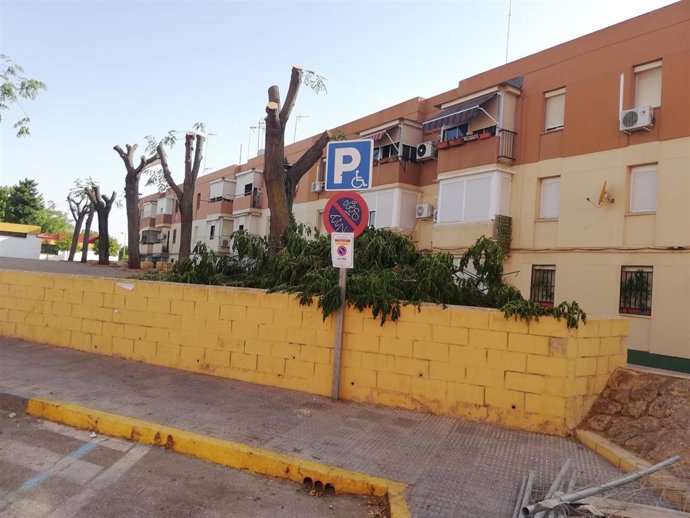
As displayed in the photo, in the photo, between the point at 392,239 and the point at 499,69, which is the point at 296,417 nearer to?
the point at 392,239

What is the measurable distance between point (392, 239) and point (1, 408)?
5520 millimetres

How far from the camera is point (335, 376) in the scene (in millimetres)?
6199

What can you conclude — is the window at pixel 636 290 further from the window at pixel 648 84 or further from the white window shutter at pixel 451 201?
the white window shutter at pixel 451 201

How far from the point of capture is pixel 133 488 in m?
3.92

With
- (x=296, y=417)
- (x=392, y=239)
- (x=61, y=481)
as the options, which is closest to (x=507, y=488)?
(x=296, y=417)

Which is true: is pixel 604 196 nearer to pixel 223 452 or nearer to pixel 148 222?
pixel 223 452

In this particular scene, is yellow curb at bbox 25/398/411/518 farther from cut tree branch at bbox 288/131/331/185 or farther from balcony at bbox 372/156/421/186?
balcony at bbox 372/156/421/186

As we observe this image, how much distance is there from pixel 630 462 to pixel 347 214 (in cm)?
376

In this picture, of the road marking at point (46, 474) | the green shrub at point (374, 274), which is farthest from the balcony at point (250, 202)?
the road marking at point (46, 474)

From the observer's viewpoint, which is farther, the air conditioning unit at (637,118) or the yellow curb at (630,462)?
the air conditioning unit at (637,118)

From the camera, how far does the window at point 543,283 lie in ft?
51.1

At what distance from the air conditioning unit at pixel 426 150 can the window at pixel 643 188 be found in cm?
822

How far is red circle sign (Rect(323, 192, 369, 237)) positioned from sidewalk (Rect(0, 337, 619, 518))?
6.86ft

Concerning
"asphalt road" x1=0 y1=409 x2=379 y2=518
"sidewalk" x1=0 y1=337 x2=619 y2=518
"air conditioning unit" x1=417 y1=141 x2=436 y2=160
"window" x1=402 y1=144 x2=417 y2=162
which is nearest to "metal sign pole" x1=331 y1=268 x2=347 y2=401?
"sidewalk" x1=0 y1=337 x2=619 y2=518
